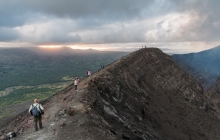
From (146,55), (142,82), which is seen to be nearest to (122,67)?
(142,82)

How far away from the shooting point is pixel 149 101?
45406mm

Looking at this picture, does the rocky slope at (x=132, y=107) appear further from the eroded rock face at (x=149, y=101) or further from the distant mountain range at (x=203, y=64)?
the distant mountain range at (x=203, y=64)

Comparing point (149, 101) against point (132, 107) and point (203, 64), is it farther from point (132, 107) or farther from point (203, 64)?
point (203, 64)

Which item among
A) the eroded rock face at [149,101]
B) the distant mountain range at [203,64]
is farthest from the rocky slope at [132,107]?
the distant mountain range at [203,64]

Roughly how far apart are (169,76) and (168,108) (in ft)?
54.8

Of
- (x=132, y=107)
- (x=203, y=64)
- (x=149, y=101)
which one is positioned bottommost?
(x=149, y=101)

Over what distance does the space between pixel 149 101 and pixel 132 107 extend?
9.10 m

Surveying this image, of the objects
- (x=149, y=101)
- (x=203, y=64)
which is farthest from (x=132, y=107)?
(x=203, y=64)

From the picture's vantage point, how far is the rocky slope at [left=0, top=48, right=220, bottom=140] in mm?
22297

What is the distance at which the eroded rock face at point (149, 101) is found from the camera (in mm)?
28547

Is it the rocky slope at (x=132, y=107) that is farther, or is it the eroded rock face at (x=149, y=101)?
the eroded rock face at (x=149, y=101)

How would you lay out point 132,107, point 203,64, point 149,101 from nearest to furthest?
point 132,107 < point 149,101 < point 203,64

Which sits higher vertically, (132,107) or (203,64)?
(203,64)

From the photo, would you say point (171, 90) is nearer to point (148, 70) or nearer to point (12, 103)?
point (148, 70)
